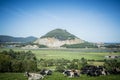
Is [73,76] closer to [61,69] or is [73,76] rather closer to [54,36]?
[61,69]

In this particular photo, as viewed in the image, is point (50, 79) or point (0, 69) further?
point (0, 69)

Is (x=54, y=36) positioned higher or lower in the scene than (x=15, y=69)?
higher

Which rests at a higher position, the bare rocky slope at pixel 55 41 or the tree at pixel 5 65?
the bare rocky slope at pixel 55 41

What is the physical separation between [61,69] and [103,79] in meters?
12.7

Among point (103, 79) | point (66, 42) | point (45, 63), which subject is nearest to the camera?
point (103, 79)

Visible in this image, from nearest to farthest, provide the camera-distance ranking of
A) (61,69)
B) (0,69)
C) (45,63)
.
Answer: (0,69)
(61,69)
(45,63)

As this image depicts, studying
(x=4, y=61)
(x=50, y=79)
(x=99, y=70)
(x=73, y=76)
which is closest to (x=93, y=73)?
(x=99, y=70)

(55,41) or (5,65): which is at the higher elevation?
(55,41)

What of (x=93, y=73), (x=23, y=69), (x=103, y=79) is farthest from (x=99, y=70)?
(x=23, y=69)

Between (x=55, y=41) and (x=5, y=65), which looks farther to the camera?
(x=55, y=41)

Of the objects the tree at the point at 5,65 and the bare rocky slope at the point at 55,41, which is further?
the bare rocky slope at the point at 55,41

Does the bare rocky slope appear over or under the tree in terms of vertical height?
over

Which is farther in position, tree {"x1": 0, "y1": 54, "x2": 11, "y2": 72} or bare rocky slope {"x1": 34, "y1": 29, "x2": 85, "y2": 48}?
bare rocky slope {"x1": 34, "y1": 29, "x2": 85, "y2": 48}

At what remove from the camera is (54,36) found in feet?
638
